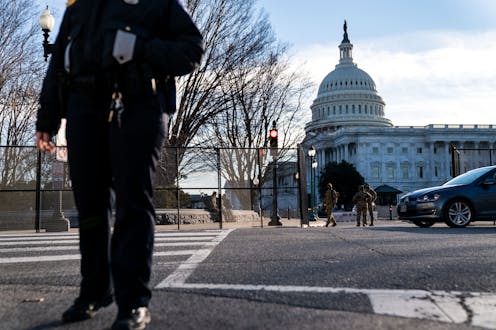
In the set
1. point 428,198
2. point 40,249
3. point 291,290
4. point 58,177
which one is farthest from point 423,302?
point 58,177

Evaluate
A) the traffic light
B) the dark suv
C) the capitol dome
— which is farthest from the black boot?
the capitol dome

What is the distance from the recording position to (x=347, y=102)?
12431cm

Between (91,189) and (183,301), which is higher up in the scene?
(91,189)

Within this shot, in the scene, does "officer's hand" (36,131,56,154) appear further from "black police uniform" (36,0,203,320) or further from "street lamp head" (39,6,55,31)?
"street lamp head" (39,6,55,31)

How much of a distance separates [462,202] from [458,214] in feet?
1.04

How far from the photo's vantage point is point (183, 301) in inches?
108

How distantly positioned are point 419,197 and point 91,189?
11.0m

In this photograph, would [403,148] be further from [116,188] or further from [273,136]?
[116,188]

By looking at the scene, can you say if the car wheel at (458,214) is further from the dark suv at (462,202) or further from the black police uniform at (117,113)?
the black police uniform at (117,113)

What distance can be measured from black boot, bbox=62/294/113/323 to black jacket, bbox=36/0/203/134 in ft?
3.16

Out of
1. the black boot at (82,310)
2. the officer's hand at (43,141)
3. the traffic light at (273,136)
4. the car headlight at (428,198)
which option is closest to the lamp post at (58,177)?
the car headlight at (428,198)

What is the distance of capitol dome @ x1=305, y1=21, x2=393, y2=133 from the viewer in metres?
124

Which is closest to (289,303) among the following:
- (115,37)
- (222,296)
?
(222,296)

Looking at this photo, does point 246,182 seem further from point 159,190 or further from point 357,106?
point 357,106
